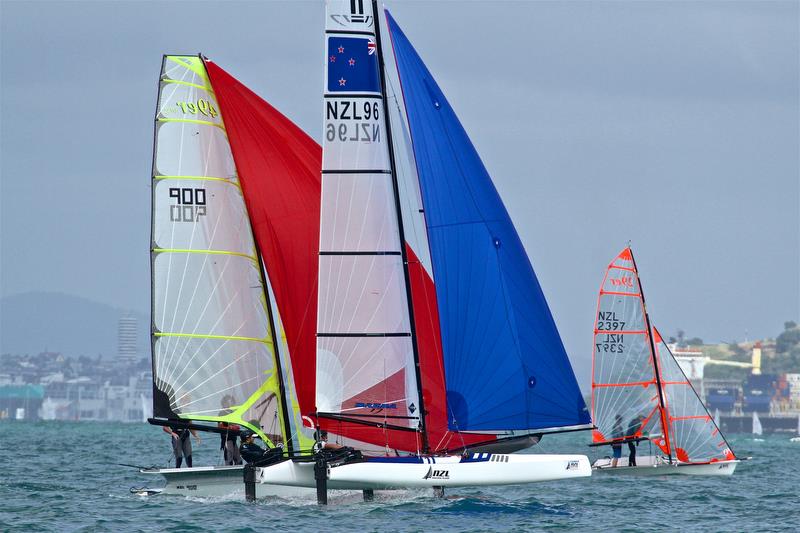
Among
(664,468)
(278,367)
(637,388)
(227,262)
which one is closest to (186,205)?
(227,262)

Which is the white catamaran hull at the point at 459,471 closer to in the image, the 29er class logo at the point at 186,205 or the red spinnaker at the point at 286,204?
the red spinnaker at the point at 286,204

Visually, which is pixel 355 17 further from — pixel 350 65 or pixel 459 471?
pixel 459 471

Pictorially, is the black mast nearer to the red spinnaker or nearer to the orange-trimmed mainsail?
the red spinnaker

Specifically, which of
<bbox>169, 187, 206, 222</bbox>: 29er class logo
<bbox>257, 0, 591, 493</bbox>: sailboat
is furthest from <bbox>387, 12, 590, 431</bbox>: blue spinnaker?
<bbox>169, 187, 206, 222</bbox>: 29er class logo

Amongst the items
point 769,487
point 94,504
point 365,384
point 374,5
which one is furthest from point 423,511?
Answer: point 769,487

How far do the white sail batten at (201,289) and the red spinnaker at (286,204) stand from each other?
58 cm

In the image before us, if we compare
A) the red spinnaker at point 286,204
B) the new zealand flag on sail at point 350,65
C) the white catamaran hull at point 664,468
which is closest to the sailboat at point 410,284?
the new zealand flag on sail at point 350,65

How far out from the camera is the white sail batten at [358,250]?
28453 mm

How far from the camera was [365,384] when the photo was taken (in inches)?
1126

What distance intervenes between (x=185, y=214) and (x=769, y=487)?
19110mm

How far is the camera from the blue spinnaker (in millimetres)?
28578

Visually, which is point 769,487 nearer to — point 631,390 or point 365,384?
point 631,390

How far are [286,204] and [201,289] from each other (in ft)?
8.62

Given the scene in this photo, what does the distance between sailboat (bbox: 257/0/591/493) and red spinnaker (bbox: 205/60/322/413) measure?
3622mm
